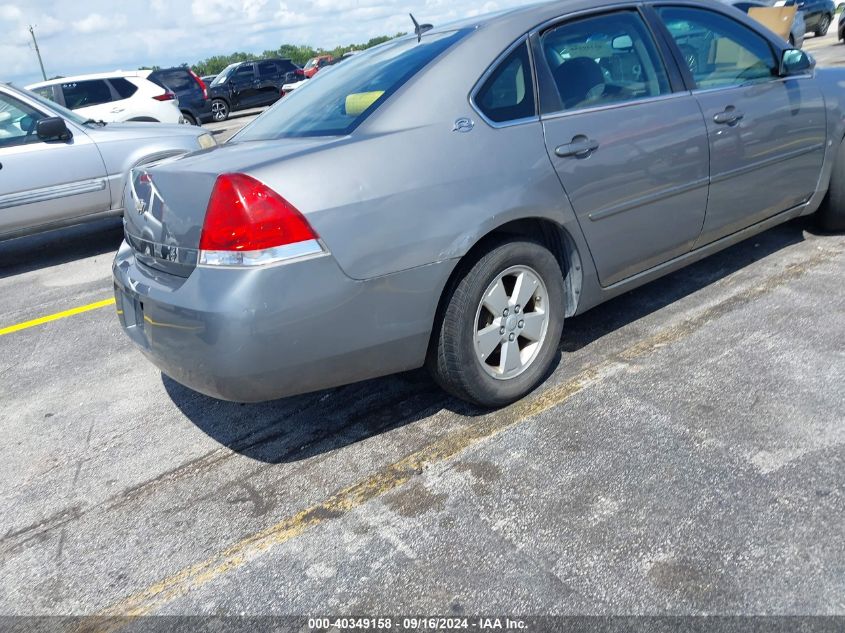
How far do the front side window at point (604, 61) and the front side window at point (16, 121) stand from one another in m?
5.39

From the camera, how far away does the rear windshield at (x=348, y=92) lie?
121 inches

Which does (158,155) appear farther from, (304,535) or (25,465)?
(304,535)

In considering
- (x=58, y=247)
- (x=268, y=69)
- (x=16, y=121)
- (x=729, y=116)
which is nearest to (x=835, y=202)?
(x=729, y=116)

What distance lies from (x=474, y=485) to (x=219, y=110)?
21.5 meters

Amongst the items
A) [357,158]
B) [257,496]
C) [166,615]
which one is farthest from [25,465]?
[357,158]

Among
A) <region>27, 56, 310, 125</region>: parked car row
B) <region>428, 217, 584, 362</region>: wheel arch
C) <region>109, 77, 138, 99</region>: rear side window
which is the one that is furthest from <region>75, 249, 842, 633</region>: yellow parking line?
<region>109, 77, 138, 99</region>: rear side window

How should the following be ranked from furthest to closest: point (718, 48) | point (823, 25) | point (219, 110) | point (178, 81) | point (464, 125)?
point (823, 25) → point (219, 110) → point (178, 81) → point (718, 48) → point (464, 125)

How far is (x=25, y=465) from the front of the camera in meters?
3.30

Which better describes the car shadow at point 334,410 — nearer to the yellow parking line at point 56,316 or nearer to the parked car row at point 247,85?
the yellow parking line at point 56,316

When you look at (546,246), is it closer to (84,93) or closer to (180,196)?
(180,196)

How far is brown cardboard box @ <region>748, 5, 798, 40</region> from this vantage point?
1457 cm

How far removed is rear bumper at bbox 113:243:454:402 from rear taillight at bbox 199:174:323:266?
5cm

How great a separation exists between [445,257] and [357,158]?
49 cm

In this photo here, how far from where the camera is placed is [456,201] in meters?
2.87
